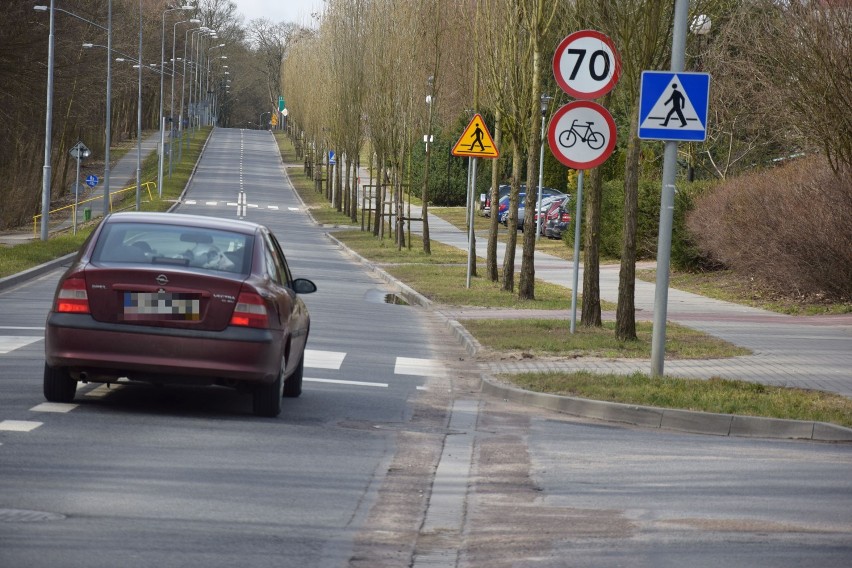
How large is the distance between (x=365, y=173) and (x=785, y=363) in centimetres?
9613

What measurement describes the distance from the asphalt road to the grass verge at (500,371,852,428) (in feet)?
1.81

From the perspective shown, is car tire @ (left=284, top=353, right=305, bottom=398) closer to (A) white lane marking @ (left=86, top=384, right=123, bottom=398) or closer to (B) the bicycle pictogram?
(A) white lane marking @ (left=86, top=384, right=123, bottom=398)

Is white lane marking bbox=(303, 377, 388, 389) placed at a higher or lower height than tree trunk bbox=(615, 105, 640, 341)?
lower

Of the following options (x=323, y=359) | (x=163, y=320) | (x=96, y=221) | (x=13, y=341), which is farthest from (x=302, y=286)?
(x=96, y=221)

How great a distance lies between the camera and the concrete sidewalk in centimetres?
1417

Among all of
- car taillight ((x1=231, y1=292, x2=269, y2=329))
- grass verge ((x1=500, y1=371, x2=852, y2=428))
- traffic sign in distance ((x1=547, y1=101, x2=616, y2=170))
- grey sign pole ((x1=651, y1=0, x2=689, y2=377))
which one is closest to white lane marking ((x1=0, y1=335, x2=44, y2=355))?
car taillight ((x1=231, y1=292, x2=269, y2=329))

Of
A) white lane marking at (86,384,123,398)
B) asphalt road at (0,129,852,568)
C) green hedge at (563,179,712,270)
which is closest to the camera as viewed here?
asphalt road at (0,129,852,568)

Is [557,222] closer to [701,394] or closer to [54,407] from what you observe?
[701,394]

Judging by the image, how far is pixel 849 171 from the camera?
24141 millimetres

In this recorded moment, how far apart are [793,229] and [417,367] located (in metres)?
12.6

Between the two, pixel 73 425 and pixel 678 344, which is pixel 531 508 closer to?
pixel 73 425

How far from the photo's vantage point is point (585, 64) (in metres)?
15.3

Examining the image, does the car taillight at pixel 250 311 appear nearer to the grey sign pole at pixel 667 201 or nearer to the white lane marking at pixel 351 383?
the white lane marking at pixel 351 383

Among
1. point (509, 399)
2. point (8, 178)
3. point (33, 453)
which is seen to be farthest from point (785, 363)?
point (8, 178)
